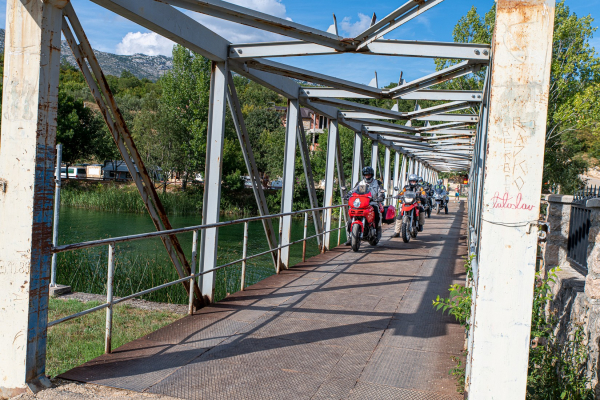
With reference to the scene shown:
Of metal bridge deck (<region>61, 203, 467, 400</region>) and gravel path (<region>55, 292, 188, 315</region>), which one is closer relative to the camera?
metal bridge deck (<region>61, 203, 467, 400</region>)

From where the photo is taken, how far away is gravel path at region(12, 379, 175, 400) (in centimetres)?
322

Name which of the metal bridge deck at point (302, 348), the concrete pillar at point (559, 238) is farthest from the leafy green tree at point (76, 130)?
the concrete pillar at point (559, 238)

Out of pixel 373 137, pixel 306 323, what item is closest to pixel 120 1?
pixel 306 323

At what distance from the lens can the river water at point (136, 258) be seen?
9.13 meters

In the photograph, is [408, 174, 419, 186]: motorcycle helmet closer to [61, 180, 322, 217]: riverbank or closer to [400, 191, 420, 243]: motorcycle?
[400, 191, 420, 243]: motorcycle

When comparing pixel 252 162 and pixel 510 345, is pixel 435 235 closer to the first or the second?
pixel 252 162

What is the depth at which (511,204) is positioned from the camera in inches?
111

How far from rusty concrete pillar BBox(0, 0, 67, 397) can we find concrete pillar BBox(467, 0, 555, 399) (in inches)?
105

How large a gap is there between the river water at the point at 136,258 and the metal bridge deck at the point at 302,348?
269 cm

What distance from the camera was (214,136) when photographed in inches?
238

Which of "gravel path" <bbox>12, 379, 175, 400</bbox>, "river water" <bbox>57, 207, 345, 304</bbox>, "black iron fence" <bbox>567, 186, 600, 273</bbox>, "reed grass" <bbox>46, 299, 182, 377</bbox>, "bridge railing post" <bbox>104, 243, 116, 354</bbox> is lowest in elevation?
"river water" <bbox>57, 207, 345, 304</bbox>

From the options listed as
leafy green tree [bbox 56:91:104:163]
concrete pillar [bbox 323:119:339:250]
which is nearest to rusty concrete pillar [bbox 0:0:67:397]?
concrete pillar [bbox 323:119:339:250]

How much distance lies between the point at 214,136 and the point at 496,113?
150 inches

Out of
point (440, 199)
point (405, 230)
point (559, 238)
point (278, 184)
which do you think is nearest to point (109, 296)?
point (559, 238)
